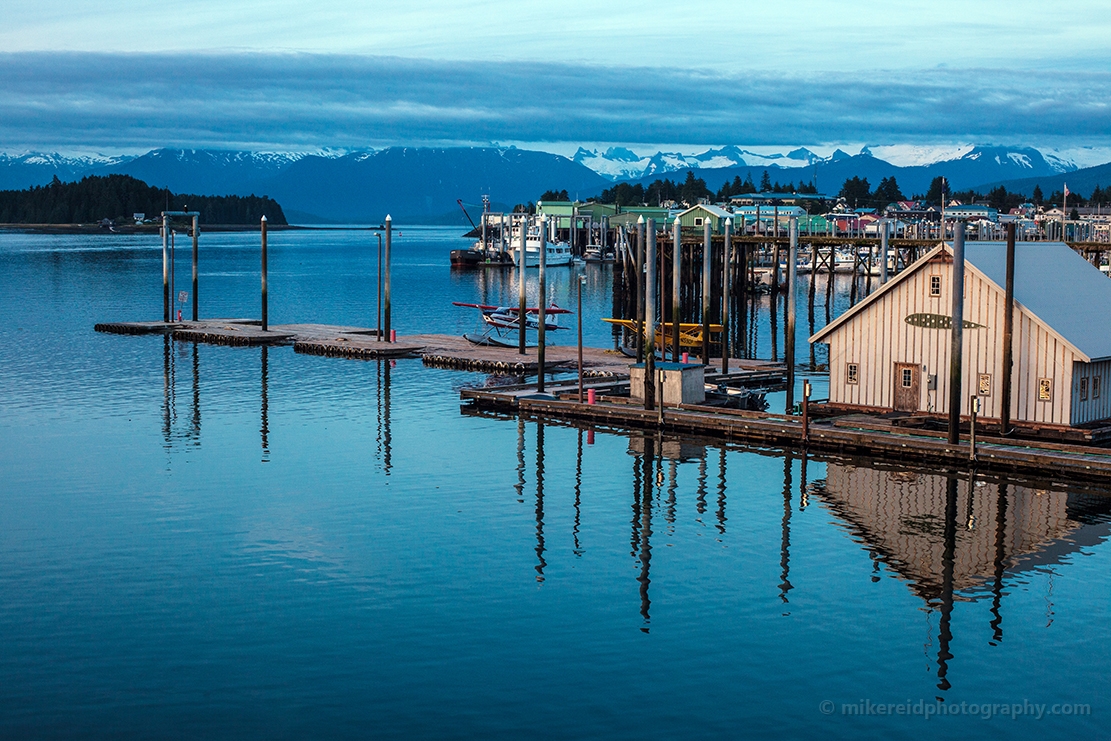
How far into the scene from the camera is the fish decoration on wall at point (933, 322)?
4278 centimetres

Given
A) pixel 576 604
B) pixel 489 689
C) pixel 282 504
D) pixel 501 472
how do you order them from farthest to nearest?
pixel 501 472 < pixel 282 504 < pixel 576 604 < pixel 489 689

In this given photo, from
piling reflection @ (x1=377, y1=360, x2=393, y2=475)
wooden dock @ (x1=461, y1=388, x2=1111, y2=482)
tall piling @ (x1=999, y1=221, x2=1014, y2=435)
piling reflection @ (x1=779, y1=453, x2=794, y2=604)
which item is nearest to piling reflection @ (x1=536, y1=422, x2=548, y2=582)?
wooden dock @ (x1=461, y1=388, x2=1111, y2=482)

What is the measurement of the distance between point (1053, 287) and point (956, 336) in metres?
6.60

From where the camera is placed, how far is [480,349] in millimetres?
69438

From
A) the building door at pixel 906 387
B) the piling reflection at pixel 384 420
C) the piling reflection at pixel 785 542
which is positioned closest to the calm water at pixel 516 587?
the piling reflection at pixel 785 542

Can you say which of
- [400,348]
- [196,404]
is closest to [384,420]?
[196,404]

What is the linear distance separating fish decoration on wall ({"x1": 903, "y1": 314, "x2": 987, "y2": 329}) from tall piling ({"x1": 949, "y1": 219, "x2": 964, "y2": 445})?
96.5 inches

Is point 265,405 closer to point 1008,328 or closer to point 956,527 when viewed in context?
point 1008,328

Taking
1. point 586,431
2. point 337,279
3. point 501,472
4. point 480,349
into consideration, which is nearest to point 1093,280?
point 586,431

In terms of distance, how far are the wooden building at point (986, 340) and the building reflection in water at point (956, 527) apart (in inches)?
191

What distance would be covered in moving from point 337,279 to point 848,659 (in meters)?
164

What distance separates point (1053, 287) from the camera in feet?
145

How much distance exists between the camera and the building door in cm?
4459

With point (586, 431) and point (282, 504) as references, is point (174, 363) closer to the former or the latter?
point (586, 431)
